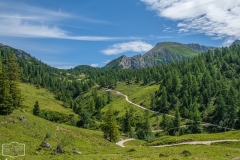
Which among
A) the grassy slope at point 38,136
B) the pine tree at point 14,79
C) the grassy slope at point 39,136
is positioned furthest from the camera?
the pine tree at point 14,79

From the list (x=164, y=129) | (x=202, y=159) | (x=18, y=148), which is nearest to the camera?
(x=202, y=159)

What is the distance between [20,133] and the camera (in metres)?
50.0

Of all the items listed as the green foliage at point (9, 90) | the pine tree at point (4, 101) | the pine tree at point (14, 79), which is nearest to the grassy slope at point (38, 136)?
the pine tree at point (4, 101)

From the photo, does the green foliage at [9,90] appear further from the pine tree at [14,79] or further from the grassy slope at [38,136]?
the grassy slope at [38,136]

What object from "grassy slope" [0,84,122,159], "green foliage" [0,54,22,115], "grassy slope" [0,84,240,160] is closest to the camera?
"grassy slope" [0,84,240,160]

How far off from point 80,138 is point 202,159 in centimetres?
3867

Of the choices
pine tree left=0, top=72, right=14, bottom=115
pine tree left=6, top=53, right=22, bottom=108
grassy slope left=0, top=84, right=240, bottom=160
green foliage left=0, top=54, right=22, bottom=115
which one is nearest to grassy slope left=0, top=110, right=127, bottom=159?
grassy slope left=0, top=84, right=240, bottom=160

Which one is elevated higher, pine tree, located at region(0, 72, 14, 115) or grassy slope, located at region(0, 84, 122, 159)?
pine tree, located at region(0, 72, 14, 115)

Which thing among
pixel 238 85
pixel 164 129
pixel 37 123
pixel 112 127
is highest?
pixel 238 85

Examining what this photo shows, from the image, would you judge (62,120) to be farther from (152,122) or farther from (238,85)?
(238,85)

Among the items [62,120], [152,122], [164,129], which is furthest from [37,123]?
[152,122]

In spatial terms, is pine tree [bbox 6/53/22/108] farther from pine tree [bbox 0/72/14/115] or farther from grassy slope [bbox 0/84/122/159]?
pine tree [bbox 0/72/14/115]

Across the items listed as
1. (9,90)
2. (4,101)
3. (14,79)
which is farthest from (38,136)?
(14,79)

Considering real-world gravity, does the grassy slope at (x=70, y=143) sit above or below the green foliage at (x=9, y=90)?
below
